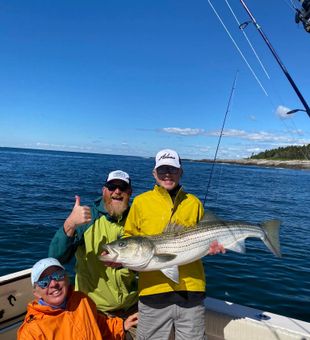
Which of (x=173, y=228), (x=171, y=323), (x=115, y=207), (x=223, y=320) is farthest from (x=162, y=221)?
(x=223, y=320)

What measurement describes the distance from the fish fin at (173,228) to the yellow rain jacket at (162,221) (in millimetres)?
78

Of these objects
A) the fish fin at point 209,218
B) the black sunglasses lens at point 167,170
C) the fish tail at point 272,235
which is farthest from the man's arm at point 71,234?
the fish tail at point 272,235

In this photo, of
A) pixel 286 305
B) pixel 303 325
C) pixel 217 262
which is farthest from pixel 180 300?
pixel 217 262

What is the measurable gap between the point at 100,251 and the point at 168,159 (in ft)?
4.39

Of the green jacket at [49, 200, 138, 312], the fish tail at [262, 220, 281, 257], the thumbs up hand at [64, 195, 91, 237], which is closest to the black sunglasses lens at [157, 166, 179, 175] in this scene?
the green jacket at [49, 200, 138, 312]

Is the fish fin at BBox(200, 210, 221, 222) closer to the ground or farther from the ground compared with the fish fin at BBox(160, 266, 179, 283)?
farther from the ground

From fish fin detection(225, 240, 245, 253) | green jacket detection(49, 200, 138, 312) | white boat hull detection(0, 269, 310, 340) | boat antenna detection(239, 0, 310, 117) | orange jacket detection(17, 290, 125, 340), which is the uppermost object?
boat antenna detection(239, 0, 310, 117)

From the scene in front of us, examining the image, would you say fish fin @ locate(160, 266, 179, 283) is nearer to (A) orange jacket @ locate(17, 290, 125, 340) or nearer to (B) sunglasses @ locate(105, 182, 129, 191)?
(A) orange jacket @ locate(17, 290, 125, 340)

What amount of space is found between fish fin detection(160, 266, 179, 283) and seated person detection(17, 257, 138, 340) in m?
0.88

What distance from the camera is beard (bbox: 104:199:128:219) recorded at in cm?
454

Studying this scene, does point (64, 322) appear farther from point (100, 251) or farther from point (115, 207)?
point (115, 207)

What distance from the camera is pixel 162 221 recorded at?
417cm

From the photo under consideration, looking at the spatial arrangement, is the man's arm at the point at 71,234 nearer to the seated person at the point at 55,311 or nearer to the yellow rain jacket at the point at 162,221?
the seated person at the point at 55,311

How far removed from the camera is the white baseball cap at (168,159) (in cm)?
421
